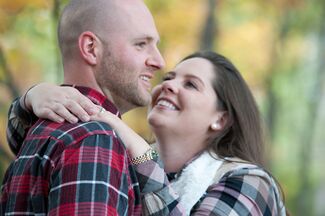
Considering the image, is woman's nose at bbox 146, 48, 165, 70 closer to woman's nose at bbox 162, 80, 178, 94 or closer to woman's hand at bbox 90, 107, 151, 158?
woman's hand at bbox 90, 107, 151, 158

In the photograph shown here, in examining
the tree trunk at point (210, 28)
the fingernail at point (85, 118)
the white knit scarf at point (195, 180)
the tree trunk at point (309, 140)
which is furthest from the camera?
the tree trunk at point (309, 140)

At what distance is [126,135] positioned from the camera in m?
1.65

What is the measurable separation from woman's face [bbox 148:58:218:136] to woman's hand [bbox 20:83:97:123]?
74 cm

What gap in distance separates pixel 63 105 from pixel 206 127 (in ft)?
3.38

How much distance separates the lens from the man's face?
1.66 m

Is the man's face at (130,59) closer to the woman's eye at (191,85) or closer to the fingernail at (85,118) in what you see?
the fingernail at (85,118)

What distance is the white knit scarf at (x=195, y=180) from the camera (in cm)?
215

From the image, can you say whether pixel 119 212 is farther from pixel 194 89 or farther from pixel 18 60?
pixel 18 60

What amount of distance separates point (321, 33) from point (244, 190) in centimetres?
884

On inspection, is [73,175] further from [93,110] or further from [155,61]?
[155,61]

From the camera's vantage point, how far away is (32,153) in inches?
59.9

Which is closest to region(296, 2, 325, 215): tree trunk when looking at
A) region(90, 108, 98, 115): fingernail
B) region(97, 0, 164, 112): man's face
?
region(97, 0, 164, 112): man's face

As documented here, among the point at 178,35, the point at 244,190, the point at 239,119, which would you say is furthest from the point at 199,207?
the point at 178,35

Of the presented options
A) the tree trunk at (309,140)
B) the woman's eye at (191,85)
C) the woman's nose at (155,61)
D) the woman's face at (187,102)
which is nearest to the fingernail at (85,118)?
the woman's nose at (155,61)
